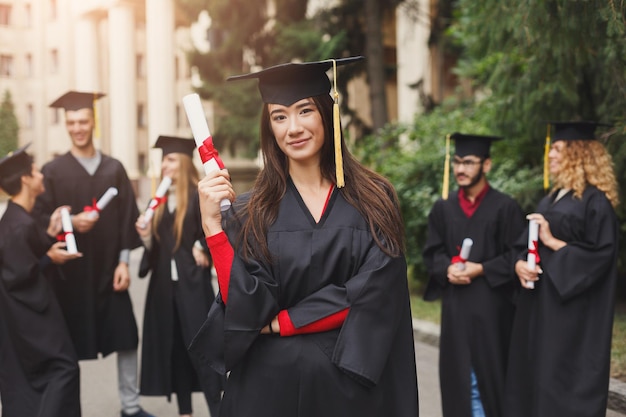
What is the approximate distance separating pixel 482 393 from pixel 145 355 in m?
2.47

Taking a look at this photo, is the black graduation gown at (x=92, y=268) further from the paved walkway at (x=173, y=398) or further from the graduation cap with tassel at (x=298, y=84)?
the graduation cap with tassel at (x=298, y=84)

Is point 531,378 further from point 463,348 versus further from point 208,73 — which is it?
point 208,73

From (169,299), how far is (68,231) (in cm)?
96

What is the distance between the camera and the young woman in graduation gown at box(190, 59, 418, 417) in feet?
8.40

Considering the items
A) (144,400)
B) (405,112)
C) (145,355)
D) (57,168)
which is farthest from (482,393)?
(405,112)

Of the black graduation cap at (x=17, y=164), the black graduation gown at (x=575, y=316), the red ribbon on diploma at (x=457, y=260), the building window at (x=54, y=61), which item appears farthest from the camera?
the building window at (x=54, y=61)

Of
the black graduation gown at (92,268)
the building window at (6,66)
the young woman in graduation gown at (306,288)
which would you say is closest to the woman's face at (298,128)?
the young woman in graduation gown at (306,288)

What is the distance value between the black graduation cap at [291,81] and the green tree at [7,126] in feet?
137

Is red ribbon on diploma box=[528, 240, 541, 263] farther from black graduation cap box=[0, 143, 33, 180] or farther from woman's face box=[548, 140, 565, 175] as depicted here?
black graduation cap box=[0, 143, 33, 180]

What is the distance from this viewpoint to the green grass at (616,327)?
20.4 feet

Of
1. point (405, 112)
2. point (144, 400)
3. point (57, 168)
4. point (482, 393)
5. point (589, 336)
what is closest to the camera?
point (589, 336)

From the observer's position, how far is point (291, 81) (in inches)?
108

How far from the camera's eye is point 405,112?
17.3m

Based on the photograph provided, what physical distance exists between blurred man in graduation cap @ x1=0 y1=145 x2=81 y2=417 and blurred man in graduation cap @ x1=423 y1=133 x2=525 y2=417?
2.45 meters
